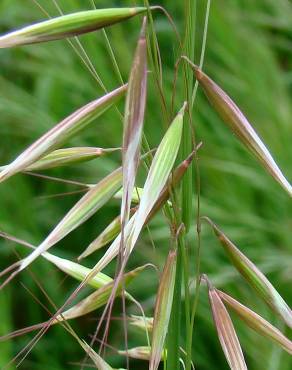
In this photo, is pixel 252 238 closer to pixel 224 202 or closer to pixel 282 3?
pixel 224 202

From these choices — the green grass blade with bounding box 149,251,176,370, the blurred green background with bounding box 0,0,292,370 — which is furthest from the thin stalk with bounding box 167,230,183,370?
the blurred green background with bounding box 0,0,292,370

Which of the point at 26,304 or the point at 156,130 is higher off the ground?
the point at 156,130

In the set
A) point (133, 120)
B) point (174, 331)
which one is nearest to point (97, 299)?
point (174, 331)

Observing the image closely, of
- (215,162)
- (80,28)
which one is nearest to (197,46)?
(215,162)

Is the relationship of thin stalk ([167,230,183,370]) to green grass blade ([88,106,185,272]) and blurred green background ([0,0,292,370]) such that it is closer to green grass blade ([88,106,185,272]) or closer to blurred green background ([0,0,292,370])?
green grass blade ([88,106,185,272])

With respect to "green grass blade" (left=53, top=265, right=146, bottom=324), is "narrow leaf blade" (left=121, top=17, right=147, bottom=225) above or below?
above
